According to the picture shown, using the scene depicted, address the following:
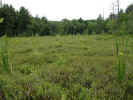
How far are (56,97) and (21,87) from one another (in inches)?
24.0

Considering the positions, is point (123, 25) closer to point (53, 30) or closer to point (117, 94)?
point (117, 94)

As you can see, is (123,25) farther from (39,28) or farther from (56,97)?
(39,28)

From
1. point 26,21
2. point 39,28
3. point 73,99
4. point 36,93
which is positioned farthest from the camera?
point 39,28

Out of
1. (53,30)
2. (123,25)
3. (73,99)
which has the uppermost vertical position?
(53,30)

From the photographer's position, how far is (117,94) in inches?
60.7

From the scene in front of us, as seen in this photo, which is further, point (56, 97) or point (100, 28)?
point (100, 28)

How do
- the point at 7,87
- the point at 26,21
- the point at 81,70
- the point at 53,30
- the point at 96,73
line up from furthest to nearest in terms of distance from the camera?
the point at 53,30, the point at 26,21, the point at 81,70, the point at 96,73, the point at 7,87

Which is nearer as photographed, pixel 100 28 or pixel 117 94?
pixel 117 94

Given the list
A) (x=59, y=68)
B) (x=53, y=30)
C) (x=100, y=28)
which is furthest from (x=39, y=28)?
(x=59, y=68)

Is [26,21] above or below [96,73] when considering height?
above

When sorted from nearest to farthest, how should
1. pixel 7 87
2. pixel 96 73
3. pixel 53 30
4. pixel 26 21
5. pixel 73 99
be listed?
pixel 73 99, pixel 7 87, pixel 96 73, pixel 26 21, pixel 53 30

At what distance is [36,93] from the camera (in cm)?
158

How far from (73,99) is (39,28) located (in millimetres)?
28581

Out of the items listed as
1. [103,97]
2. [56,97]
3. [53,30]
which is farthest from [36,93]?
[53,30]
